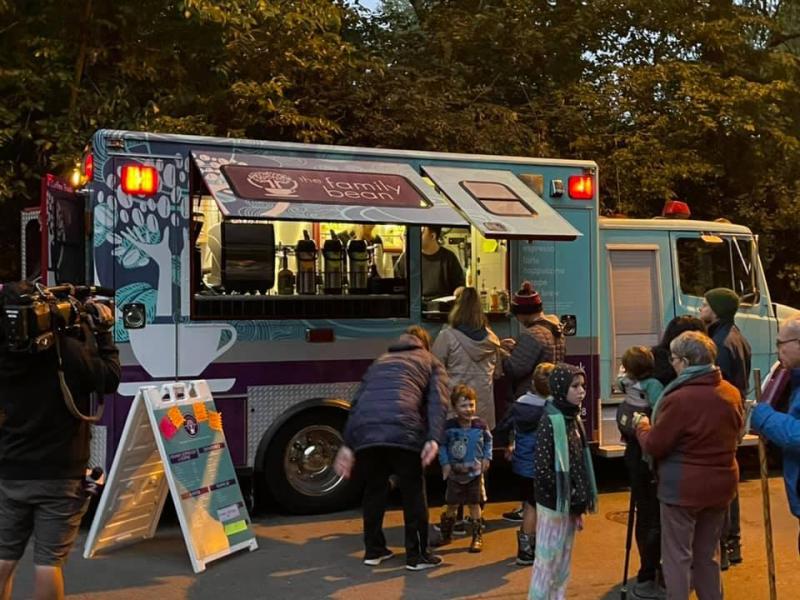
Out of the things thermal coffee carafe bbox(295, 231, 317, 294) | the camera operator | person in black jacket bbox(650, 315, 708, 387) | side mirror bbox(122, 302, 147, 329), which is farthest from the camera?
thermal coffee carafe bbox(295, 231, 317, 294)

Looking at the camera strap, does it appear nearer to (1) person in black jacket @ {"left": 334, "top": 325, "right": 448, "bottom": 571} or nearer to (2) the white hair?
(1) person in black jacket @ {"left": 334, "top": 325, "right": 448, "bottom": 571}

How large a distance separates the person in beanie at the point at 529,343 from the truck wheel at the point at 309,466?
1389 millimetres

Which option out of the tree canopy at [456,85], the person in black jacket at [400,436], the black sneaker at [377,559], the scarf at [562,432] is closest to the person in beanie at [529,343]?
the person in black jacket at [400,436]

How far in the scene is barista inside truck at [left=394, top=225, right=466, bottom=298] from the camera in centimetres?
728

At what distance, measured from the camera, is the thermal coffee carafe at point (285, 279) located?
22.5 feet

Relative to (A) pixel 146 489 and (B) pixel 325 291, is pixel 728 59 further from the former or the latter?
(A) pixel 146 489

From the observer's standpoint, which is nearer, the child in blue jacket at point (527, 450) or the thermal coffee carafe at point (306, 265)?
the child in blue jacket at point (527, 450)

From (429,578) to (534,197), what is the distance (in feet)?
10.2

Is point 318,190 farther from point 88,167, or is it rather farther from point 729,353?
point 729,353

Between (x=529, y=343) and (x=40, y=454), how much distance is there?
3.78 m

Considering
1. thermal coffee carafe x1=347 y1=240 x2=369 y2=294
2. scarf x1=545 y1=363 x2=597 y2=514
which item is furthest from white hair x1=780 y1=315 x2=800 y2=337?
thermal coffee carafe x1=347 y1=240 x2=369 y2=294

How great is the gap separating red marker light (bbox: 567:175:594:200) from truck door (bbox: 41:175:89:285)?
3981mm

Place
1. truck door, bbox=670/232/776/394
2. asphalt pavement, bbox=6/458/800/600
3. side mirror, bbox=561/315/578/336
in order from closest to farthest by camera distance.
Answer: asphalt pavement, bbox=6/458/800/600 < side mirror, bbox=561/315/578/336 < truck door, bbox=670/232/776/394

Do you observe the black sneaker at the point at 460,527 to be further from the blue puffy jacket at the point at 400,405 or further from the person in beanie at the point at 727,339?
the person in beanie at the point at 727,339
